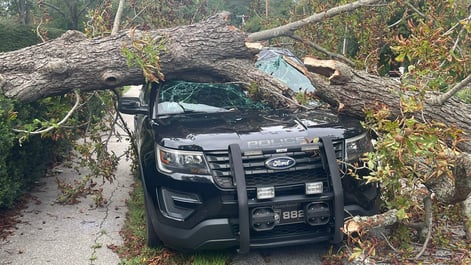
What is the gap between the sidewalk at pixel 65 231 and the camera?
4559mm

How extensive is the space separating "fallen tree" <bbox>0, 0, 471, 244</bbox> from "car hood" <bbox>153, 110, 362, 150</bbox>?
37cm

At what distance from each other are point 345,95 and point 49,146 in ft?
12.9

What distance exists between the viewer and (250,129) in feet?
14.2

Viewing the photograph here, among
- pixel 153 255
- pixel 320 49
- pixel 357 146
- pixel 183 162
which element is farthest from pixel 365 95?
pixel 153 255

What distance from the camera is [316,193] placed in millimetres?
4027

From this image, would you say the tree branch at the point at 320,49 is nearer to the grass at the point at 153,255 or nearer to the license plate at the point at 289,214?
the license plate at the point at 289,214

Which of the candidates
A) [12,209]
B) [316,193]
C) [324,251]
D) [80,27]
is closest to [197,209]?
[316,193]

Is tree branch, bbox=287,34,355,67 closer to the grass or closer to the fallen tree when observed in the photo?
the fallen tree

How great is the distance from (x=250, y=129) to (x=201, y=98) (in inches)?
52.8

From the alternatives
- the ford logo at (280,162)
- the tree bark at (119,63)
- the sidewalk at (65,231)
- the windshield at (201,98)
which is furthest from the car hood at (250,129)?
the sidewalk at (65,231)

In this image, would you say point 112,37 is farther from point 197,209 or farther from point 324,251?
point 324,251

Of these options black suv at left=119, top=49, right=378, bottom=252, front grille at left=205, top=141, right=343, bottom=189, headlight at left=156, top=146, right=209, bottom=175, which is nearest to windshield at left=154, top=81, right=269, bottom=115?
black suv at left=119, top=49, right=378, bottom=252

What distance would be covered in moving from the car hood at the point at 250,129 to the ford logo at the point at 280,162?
112mm

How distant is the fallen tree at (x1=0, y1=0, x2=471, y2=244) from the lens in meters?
4.81
